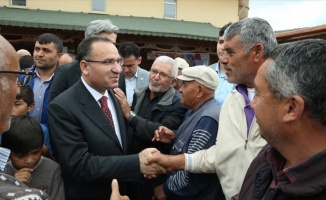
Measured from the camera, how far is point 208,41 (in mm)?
17828

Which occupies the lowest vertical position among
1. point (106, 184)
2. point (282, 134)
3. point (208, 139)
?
point (106, 184)

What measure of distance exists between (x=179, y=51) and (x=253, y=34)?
14.9m

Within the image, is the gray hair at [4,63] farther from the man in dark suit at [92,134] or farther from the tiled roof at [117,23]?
the tiled roof at [117,23]

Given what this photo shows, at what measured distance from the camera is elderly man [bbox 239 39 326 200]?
4.65 ft

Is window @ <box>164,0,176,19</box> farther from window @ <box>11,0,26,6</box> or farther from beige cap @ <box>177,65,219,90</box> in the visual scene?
beige cap @ <box>177,65,219,90</box>

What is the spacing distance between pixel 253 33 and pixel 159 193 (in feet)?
5.59

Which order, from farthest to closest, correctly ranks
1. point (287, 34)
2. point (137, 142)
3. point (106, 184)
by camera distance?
point (287, 34)
point (137, 142)
point (106, 184)

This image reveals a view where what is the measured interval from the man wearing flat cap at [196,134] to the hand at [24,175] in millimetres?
1069

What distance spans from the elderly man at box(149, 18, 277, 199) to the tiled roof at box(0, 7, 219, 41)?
13.4 metres

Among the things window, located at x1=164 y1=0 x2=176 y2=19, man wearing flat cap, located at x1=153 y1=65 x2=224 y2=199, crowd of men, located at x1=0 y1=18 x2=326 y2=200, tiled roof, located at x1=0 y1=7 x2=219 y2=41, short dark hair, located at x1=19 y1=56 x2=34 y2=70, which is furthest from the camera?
window, located at x1=164 y1=0 x2=176 y2=19

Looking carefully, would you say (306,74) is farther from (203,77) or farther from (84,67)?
(84,67)

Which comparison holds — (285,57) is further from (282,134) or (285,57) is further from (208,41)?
(208,41)

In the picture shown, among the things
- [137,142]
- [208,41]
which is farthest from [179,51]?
[137,142]

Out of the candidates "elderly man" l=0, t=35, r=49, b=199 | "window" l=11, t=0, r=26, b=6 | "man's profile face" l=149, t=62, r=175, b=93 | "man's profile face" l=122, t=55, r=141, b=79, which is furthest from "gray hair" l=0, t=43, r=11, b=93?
"window" l=11, t=0, r=26, b=6
